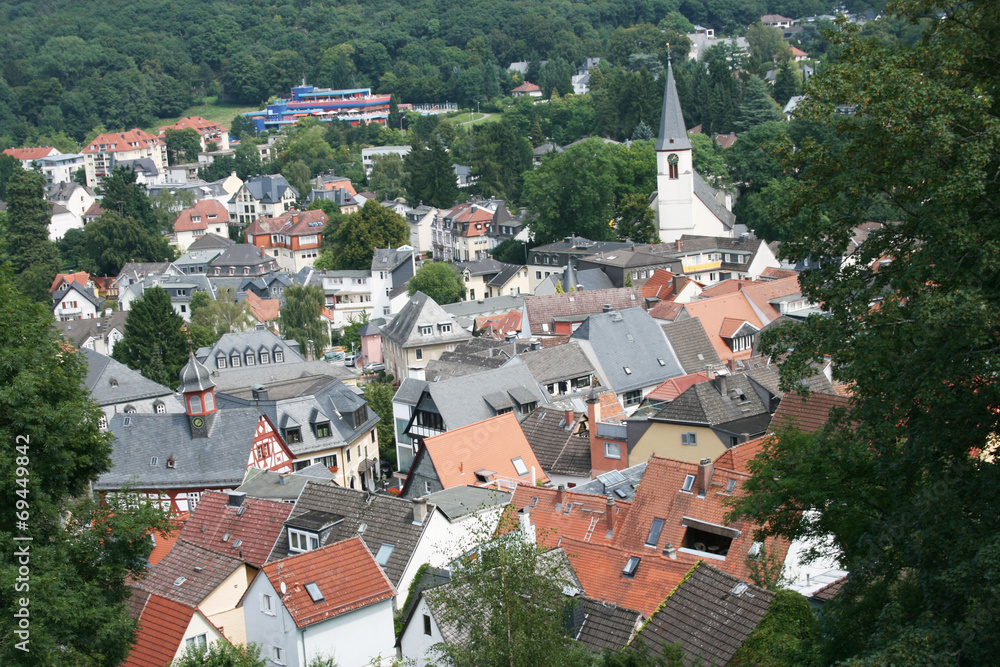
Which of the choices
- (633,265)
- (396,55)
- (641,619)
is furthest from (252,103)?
(641,619)

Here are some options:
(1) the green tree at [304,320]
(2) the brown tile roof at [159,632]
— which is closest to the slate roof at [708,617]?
(2) the brown tile roof at [159,632]

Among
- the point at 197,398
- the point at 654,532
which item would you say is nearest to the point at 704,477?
the point at 654,532

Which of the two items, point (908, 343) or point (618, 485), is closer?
point (908, 343)

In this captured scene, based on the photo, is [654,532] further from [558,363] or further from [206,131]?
[206,131]

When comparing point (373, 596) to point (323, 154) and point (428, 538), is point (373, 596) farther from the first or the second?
point (323, 154)

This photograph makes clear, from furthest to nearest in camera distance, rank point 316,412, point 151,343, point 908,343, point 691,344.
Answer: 1. point 151,343
2. point 691,344
3. point 316,412
4. point 908,343

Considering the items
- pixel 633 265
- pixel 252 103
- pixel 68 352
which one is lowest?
pixel 252 103

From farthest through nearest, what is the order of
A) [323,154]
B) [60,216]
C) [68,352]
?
[323,154] → [60,216] → [68,352]
